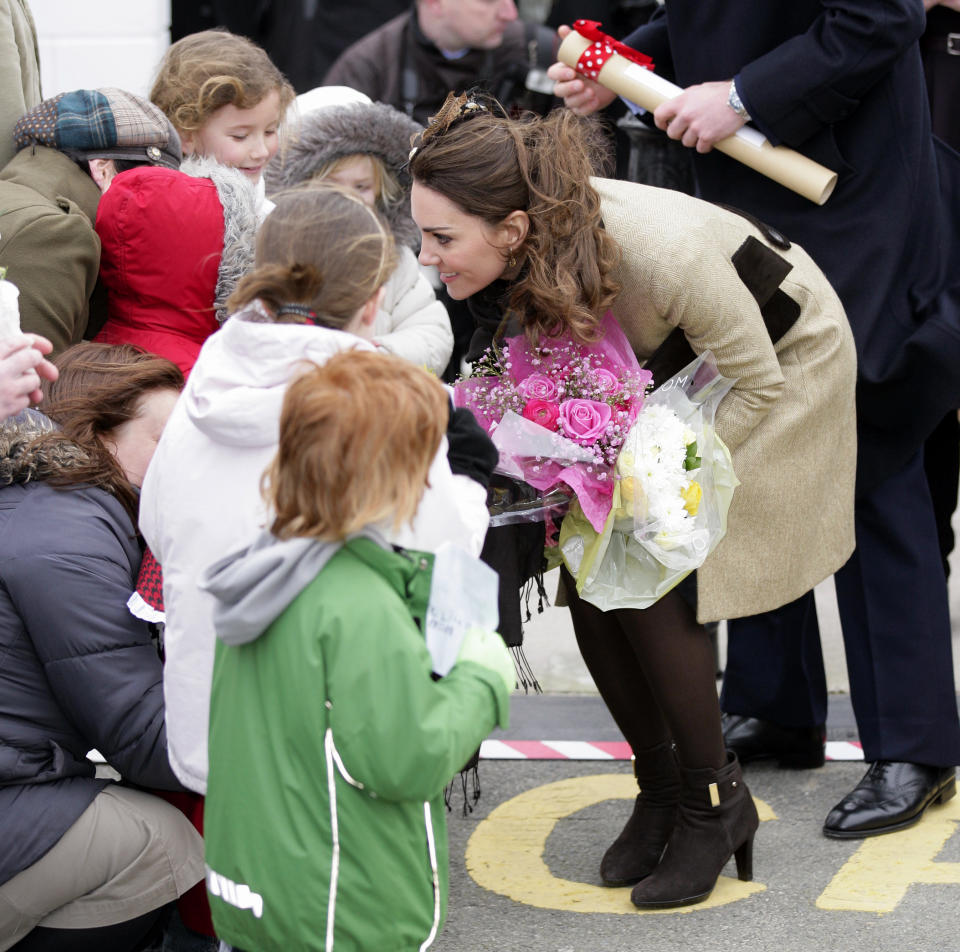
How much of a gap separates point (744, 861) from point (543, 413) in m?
1.09

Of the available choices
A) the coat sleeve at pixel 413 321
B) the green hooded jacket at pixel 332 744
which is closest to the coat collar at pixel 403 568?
the green hooded jacket at pixel 332 744

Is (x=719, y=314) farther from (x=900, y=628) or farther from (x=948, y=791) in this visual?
(x=948, y=791)

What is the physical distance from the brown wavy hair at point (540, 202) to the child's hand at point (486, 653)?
838 mm

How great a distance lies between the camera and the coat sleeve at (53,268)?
9.35 feet

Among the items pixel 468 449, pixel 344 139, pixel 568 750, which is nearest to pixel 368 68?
pixel 344 139

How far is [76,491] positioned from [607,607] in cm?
103

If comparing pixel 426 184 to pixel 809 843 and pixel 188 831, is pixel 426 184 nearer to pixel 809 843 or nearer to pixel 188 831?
pixel 188 831

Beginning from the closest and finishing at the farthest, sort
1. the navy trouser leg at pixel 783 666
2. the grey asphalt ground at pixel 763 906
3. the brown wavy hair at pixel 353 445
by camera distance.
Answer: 1. the brown wavy hair at pixel 353 445
2. the grey asphalt ground at pixel 763 906
3. the navy trouser leg at pixel 783 666

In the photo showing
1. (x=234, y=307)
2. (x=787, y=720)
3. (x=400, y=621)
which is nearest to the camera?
(x=400, y=621)

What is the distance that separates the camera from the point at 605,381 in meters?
2.71

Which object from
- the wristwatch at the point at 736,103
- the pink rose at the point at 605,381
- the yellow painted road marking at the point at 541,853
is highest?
the wristwatch at the point at 736,103

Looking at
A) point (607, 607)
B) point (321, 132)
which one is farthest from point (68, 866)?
point (321, 132)

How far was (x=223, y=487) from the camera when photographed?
213 cm

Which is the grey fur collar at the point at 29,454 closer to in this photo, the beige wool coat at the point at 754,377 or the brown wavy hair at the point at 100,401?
the brown wavy hair at the point at 100,401
